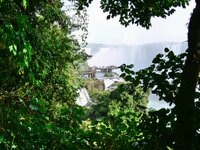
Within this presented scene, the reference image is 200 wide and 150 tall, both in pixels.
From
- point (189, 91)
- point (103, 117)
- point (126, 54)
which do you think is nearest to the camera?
point (189, 91)

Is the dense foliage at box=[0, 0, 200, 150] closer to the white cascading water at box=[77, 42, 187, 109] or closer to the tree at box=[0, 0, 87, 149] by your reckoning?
the tree at box=[0, 0, 87, 149]

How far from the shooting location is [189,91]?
2.95m

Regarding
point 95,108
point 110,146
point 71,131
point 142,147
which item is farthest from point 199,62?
point 95,108

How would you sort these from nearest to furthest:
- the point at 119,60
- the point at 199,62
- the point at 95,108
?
the point at 199,62 → the point at 95,108 → the point at 119,60

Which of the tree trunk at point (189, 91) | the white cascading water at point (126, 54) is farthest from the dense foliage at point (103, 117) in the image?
the white cascading water at point (126, 54)

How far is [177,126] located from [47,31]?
36.4 ft

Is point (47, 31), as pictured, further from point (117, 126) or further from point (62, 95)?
point (117, 126)

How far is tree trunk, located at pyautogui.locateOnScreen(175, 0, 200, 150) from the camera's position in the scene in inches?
115

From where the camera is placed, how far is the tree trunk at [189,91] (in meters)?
2.93

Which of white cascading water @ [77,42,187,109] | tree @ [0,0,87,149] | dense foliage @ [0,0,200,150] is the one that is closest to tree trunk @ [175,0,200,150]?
dense foliage @ [0,0,200,150]

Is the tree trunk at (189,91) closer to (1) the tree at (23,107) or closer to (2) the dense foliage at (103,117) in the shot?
(2) the dense foliage at (103,117)

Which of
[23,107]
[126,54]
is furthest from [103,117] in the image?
[126,54]

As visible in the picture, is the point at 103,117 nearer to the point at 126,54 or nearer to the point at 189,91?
the point at 189,91

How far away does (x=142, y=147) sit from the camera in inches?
124
